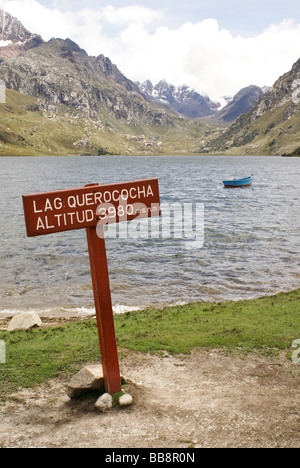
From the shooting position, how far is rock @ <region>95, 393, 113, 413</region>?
Answer: 29.7 ft

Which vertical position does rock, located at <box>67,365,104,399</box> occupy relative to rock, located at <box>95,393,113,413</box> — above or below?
above

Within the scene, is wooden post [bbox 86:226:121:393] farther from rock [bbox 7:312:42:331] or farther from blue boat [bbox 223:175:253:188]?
blue boat [bbox 223:175:253:188]

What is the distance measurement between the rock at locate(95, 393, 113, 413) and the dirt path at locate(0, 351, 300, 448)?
0.15m

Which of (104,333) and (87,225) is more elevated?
(87,225)

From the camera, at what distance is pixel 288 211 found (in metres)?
60.1

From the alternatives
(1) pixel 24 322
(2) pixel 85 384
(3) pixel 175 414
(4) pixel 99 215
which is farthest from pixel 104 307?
(1) pixel 24 322

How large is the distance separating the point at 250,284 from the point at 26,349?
55.4ft

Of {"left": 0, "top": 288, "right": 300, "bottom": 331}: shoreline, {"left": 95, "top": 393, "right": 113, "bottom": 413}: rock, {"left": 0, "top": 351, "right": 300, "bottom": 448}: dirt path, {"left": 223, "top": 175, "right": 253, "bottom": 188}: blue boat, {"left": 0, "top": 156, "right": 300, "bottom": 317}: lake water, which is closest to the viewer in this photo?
{"left": 0, "top": 351, "right": 300, "bottom": 448}: dirt path

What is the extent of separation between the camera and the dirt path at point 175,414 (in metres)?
7.83

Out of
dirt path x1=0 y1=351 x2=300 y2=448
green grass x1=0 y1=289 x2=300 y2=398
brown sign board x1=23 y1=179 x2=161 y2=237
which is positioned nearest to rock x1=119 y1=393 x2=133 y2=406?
dirt path x1=0 y1=351 x2=300 y2=448

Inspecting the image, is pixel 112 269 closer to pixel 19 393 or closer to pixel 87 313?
pixel 87 313

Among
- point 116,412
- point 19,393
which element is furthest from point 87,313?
point 116,412

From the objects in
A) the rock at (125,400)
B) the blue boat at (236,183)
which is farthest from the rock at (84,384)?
the blue boat at (236,183)

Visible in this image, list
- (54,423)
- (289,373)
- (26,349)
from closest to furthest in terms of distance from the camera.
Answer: (54,423)
(289,373)
(26,349)
